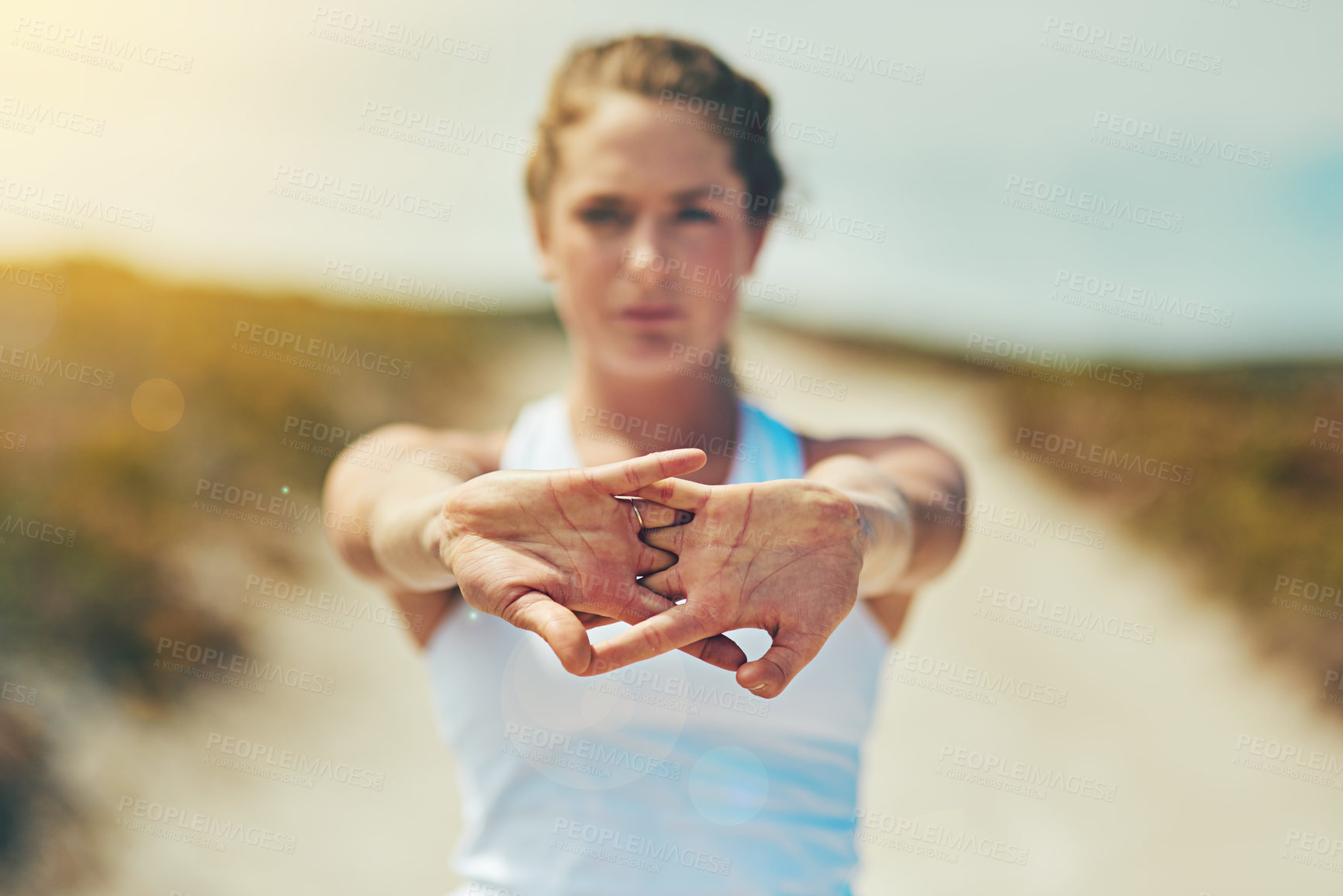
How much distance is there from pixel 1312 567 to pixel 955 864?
15.0ft

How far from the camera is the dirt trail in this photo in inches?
215

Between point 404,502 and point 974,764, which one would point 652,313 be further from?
point 974,764

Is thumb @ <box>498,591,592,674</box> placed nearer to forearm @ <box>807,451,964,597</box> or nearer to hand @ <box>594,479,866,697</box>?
hand @ <box>594,479,866,697</box>

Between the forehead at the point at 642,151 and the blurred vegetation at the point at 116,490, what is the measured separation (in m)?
5.48

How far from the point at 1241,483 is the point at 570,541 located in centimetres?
966

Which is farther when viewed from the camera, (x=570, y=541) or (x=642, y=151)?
(x=642, y=151)

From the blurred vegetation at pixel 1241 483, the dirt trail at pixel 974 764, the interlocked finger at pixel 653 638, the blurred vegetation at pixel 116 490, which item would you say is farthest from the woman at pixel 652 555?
the blurred vegetation at pixel 1241 483

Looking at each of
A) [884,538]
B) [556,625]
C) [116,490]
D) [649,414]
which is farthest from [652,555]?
[116,490]

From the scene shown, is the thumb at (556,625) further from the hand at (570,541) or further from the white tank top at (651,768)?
the white tank top at (651,768)

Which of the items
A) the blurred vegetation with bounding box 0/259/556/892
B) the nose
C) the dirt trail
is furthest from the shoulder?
the blurred vegetation with bounding box 0/259/556/892

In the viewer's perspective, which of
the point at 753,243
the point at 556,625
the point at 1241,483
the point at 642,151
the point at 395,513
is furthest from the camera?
the point at 1241,483

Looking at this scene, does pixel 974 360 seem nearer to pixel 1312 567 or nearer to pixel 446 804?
pixel 1312 567

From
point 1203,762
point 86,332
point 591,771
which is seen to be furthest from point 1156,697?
point 86,332

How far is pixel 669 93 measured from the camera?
101 inches
